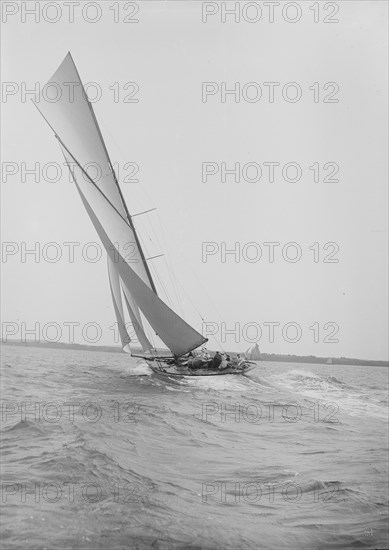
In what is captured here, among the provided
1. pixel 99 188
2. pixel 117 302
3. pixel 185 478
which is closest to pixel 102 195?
pixel 99 188

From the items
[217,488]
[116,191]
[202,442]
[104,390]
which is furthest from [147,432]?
[116,191]

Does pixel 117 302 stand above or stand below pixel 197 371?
above

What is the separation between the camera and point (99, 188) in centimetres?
1794

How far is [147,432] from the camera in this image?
880 cm

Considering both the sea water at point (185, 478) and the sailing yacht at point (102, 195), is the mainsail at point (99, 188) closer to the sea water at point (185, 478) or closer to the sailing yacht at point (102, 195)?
the sailing yacht at point (102, 195)

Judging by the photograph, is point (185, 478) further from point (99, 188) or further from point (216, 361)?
point (216, 361)

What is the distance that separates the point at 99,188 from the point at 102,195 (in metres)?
0.32

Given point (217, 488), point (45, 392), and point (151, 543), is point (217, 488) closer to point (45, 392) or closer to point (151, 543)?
point (151, 543)

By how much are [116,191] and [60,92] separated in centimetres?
446

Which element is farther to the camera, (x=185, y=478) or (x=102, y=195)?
(x=102, y=195)

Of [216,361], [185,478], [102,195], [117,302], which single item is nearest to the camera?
[185,478]

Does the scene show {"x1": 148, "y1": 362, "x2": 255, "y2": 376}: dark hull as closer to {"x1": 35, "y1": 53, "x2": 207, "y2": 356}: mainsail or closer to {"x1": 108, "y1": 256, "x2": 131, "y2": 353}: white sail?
{"x1": 35, "y1": 53, "x2": 207, "y2": 356}: mainsail

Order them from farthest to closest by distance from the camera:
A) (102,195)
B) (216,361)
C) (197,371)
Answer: (216,361)
(197,371)
(102,195)

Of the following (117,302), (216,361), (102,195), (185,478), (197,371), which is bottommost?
(197,371)
